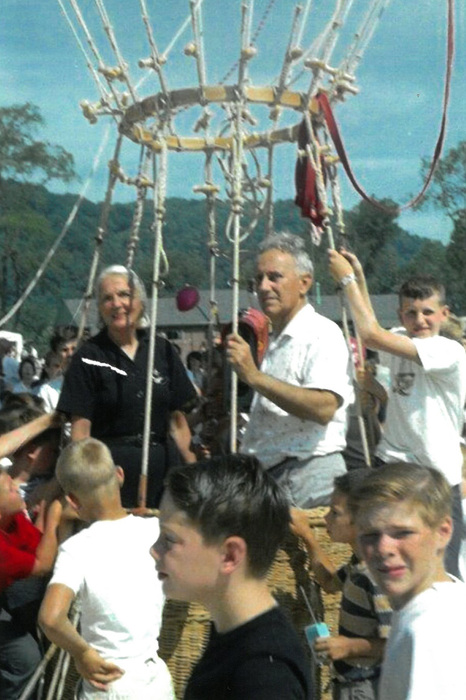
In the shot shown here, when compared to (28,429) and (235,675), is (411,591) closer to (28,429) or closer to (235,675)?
(235,675)

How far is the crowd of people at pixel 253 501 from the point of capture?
82.8 inches

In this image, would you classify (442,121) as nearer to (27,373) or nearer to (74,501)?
(74,501)

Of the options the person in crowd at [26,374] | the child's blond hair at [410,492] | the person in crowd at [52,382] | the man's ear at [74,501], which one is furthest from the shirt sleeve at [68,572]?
the person in crowd at [26,374]

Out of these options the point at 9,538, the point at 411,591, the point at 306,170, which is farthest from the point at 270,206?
the point at 411,591

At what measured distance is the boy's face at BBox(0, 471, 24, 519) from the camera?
4.24 meters

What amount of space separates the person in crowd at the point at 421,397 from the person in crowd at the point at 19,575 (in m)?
1.21

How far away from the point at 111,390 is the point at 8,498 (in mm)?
554

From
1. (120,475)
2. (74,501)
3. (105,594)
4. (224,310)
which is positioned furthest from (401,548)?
(224,310)

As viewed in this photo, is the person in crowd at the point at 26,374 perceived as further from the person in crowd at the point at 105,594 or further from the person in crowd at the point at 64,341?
the person in crowd at the point at 105,594

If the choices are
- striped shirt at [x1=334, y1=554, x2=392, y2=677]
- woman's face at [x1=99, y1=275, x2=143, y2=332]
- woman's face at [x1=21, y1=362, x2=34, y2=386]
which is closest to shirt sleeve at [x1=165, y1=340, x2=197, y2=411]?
woman's face at [x1=99, y1=275, x2=143, y2=332]

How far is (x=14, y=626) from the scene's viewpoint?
4629mm

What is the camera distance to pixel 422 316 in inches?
176

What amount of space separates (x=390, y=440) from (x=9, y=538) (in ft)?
4.50

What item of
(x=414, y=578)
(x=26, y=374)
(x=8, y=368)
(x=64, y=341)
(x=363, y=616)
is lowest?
(x=363, y=616)
